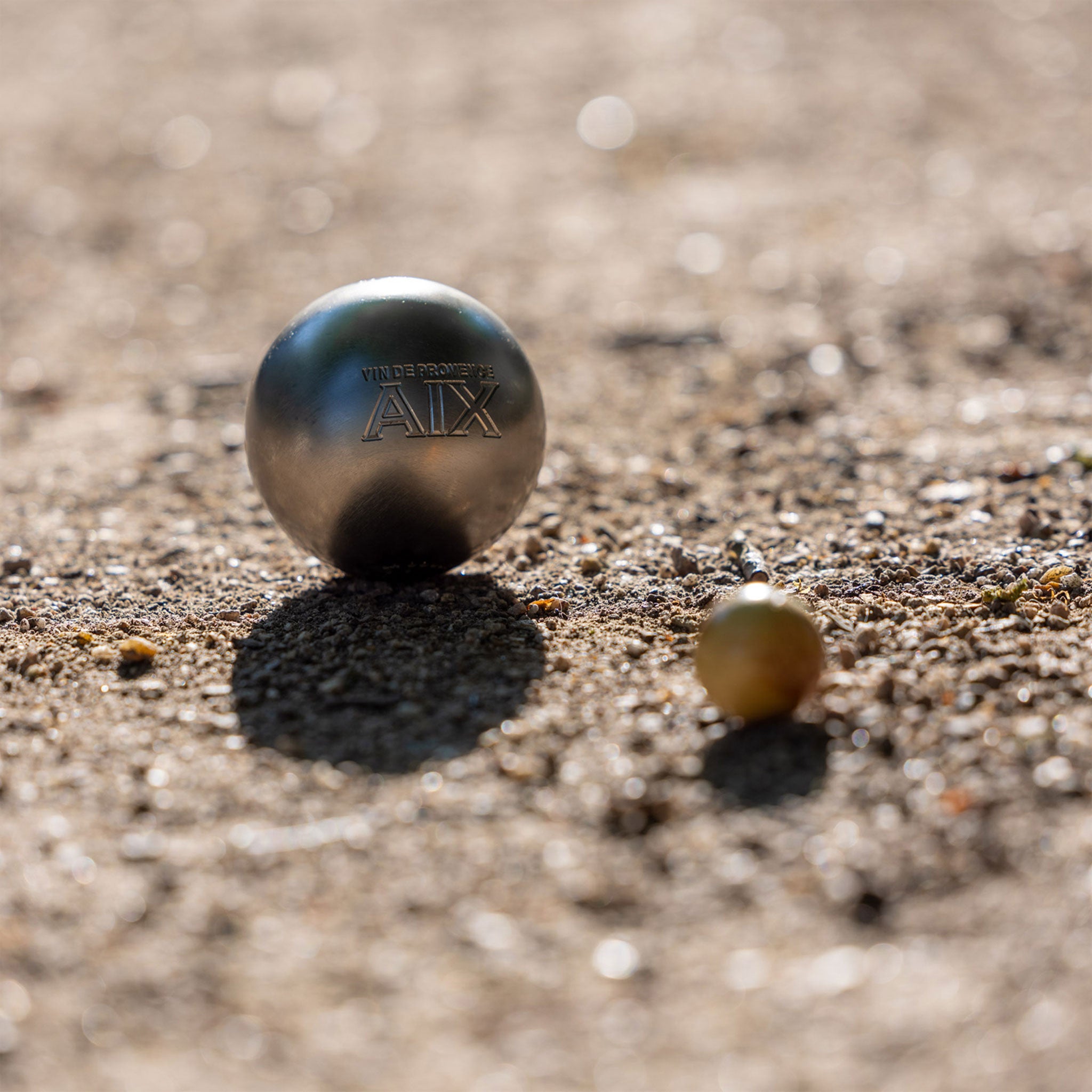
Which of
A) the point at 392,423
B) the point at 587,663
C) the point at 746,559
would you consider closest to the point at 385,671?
the point at 587,663

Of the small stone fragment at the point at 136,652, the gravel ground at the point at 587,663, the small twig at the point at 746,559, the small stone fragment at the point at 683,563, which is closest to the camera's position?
the gravel ground at the point at 587,663

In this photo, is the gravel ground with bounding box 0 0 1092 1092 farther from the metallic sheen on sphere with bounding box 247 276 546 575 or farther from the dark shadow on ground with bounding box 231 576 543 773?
the metallic sheen on sphere with bounding box 247 276 546 575

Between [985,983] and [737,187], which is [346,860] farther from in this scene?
[737,187]

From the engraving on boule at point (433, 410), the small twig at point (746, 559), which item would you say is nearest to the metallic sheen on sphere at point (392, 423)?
the engraving on boule at point (433, 410)

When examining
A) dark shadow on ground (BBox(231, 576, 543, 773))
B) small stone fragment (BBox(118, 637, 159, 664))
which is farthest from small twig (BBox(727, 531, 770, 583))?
small stone fragment (BBox(118, 637, 159, 664))

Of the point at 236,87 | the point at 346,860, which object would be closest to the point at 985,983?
the point at 346,860

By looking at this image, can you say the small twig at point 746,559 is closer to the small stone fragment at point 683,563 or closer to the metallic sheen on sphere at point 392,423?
the small stone fragment at point 683,563
